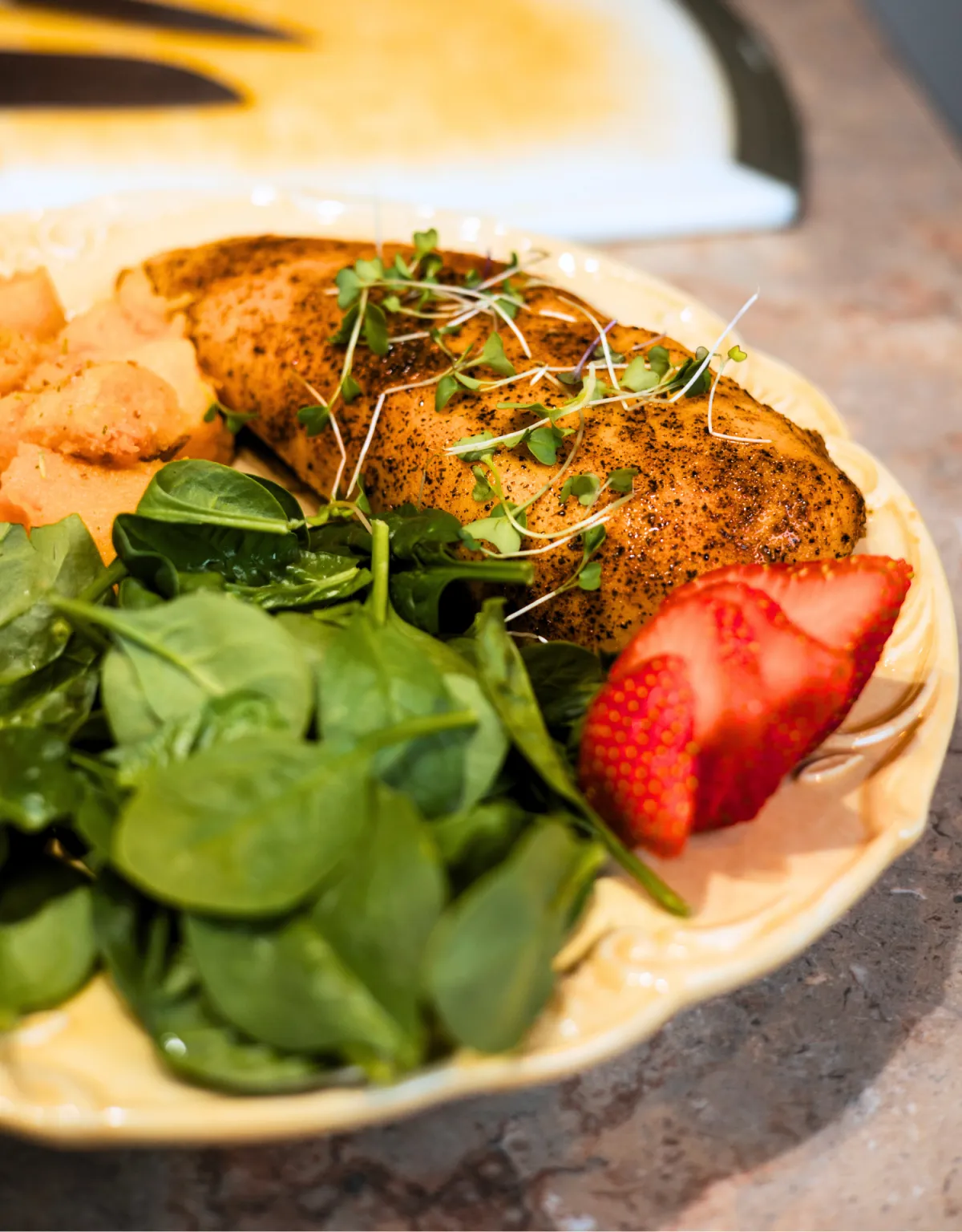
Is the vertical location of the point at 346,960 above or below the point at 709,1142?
above

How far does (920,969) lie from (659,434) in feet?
2.42

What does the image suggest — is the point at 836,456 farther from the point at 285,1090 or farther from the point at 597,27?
the point at 597,27

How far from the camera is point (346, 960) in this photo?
872 mm

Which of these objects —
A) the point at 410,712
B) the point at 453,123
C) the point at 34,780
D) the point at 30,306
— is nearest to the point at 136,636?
the point at 34,780

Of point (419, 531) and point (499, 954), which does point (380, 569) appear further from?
point (499, 954)

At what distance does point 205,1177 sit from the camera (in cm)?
106

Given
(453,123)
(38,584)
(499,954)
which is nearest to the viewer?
(499,954)

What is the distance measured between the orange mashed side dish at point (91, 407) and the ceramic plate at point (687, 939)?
0.73 meters

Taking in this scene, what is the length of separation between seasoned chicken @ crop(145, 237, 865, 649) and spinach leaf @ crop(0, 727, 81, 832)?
0.59 metres

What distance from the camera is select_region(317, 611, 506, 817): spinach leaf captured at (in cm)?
99

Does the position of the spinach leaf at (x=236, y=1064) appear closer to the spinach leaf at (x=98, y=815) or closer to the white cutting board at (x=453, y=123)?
the spinach leaf at (x=98, y=815)

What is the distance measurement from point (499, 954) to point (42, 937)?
1.41 ft

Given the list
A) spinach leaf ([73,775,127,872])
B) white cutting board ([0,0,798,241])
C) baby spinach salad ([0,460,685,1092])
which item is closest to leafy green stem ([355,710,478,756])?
baby spinach salad ([0,460,685,1092])

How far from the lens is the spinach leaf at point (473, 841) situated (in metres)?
0.95
